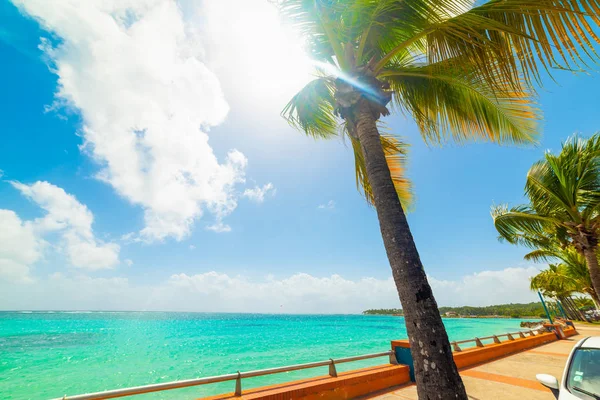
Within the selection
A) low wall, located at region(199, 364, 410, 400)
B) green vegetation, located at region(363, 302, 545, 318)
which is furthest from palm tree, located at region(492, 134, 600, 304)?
green vegetation, located at region(363, 302, 545, 318)

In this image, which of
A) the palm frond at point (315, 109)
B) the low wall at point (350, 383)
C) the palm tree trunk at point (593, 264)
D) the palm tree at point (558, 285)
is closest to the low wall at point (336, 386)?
the low wall at point (350, 383)

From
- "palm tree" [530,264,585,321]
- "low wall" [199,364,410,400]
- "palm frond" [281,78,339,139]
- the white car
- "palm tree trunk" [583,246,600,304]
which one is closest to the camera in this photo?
the white car

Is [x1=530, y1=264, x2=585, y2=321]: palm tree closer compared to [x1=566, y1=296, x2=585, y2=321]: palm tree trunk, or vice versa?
[x1=530, y1=264, x2=585, y2=321]: palm tree

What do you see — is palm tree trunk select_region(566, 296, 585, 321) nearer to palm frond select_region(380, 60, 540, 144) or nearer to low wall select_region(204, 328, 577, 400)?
low wall select_region(204, 328, 577, 400)

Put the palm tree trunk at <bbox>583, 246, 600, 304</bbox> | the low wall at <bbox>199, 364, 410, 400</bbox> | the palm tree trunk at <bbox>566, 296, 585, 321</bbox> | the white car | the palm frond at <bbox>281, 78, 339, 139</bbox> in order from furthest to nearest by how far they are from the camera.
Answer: the palm tree trunk at <bbox>566, 296, 585, 321</bbox>
the palm tree trunk at <bbox>583, 246, 600, 304</bbox>
the palm frond at <bbox>281, 78, 339, 139</bbox>
the low wall at <bbox>199, 364, 410, 400</bbox>
the white car

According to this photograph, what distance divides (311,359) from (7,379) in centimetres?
2116

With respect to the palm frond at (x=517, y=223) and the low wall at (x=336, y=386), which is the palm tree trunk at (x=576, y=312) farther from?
the low wall at (x=336, y=386)

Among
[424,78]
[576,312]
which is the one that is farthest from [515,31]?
[576,312]

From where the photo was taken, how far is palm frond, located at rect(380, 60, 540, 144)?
428 cm

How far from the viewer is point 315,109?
5684 mm

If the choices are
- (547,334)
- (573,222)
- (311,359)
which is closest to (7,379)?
(311,359)

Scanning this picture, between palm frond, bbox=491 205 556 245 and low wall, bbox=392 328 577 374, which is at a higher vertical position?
palm frond, bbox=491 205 556 245

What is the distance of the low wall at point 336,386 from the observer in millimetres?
4105

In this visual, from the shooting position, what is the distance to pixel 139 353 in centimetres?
2536
